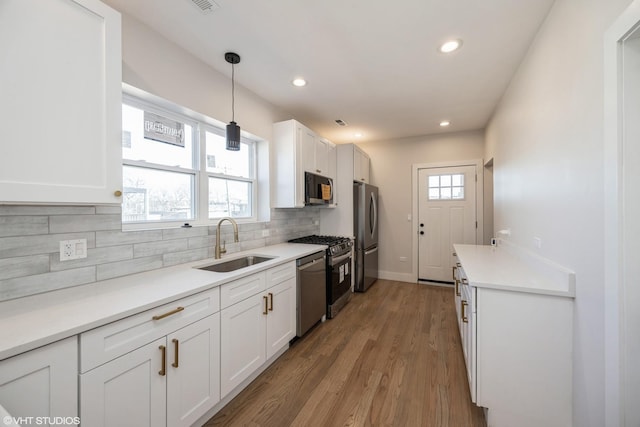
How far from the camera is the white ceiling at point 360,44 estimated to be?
163 centimetres

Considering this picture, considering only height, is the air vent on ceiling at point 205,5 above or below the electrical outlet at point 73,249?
above

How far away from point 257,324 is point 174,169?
1448 millimetres

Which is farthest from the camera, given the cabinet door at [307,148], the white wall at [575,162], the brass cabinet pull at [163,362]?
the cabinet door at [307,148]

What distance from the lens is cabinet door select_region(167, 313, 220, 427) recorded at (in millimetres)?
1327

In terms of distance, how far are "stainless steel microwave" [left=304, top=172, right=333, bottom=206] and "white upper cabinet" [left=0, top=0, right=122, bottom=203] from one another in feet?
6.73

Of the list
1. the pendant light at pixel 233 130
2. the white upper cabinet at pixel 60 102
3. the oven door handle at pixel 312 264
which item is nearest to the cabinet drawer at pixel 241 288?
the oven door handle at pixel 312 264

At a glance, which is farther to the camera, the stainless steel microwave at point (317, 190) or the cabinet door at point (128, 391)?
the stainless steel microwave at point (317, 190)

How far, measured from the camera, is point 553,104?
1.57 metres

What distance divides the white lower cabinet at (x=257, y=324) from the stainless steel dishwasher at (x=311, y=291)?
0.26 ft

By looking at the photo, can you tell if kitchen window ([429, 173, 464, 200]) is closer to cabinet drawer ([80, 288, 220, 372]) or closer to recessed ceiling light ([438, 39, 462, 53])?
recessed ceiling light ([438, 39, 462, 53])

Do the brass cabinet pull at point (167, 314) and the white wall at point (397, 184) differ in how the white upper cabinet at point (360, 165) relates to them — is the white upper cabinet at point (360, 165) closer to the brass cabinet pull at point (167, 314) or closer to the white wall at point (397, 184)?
the white wall at point (397, 184)

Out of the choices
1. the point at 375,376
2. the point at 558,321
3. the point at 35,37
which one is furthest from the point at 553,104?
the point at 35,37

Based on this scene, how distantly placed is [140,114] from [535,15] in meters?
2.88

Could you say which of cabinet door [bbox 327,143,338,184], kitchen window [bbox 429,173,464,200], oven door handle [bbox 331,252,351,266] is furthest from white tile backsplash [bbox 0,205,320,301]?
kitchen window [bbox 429,173,464,200]
